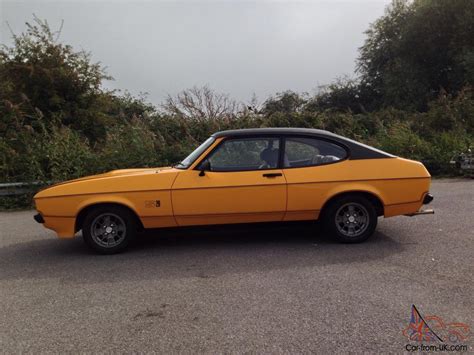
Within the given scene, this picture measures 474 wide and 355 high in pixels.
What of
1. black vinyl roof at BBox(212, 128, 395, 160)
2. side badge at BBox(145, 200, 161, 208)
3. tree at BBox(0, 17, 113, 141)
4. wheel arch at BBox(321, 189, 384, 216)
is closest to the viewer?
side badge at BBox(145, 200, 161, 208)

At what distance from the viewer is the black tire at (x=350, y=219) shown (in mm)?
5293

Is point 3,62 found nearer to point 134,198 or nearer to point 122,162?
point 122,162

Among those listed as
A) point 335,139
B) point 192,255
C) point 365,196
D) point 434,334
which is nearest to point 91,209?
point 192,255

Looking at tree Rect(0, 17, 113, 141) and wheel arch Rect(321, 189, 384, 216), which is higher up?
tree Rect(0, 17, 113, 141)

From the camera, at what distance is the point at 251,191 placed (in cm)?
514

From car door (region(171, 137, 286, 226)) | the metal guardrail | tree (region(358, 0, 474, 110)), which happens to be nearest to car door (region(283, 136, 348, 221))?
car door (region(171, 137, 286, 226))

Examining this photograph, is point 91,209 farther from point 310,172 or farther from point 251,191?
point 310,172

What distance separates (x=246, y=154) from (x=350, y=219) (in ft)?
5.19

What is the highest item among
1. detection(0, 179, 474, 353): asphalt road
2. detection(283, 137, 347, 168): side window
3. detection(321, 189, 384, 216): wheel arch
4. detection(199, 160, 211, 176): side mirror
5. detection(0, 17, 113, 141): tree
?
detection(0, 17, 113, 141): tree

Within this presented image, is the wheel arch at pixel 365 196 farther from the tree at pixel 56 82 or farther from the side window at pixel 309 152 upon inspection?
the tree at pixel 56 82

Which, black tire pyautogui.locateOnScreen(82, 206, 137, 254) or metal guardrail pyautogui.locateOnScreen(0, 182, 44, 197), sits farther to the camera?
metal guardrail pyautogui.locateOnScreen(0, 182, 44, 197)

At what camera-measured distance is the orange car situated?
202 inches

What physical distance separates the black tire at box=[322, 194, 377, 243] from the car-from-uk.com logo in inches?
80.6

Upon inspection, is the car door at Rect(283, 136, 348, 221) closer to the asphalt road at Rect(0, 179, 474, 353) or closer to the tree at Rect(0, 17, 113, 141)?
the asphalt road at Rect(0, 179, 474, 353)
